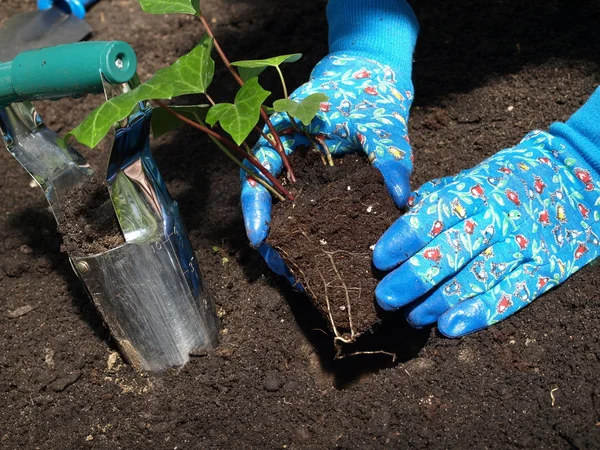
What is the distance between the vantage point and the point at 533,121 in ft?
6.80

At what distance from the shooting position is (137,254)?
1546 millimetres

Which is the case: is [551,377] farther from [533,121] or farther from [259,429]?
[533,121]

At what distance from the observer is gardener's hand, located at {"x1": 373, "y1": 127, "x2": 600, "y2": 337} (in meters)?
1.55

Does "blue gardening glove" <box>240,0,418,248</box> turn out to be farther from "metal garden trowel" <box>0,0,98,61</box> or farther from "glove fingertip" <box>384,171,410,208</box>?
"metal garden trowel" <box>0,0,98,61</box>

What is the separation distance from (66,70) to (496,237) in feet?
3.33

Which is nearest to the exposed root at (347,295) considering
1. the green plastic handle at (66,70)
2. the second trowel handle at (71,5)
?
the green plastic handle at (66,70)

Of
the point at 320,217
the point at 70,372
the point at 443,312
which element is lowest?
the point at 70,372

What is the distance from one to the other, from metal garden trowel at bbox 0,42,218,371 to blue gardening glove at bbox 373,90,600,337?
47cm

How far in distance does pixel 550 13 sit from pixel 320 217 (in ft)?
4.35

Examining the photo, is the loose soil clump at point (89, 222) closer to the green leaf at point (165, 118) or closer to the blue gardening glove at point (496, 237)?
the green leaf at point (165, 118)

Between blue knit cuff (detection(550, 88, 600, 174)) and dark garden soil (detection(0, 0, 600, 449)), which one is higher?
blue knit cuff (detection(550, 88, 600, 174))

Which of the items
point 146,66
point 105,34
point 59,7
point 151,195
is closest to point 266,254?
point 151,195

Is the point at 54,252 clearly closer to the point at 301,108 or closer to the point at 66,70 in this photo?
the point at 66,70

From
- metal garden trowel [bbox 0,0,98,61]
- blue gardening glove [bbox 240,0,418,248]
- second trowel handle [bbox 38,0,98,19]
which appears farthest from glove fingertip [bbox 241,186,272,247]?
second trowel handle [bbox 38,0,98,19]
